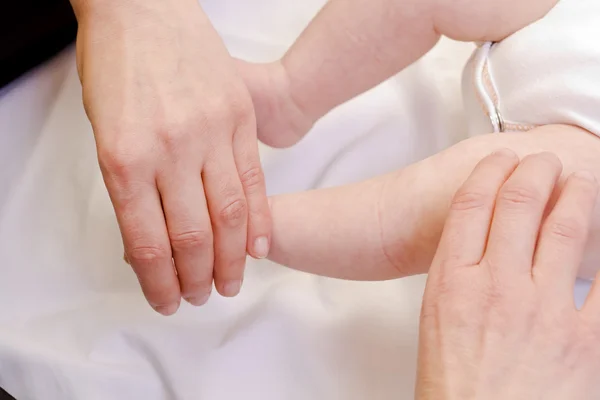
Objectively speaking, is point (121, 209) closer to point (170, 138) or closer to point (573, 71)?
point (170, 138)

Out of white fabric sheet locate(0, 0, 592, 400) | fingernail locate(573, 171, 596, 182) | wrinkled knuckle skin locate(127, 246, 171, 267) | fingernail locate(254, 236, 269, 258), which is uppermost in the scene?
fingernail locate(573, 171, 596, 182)

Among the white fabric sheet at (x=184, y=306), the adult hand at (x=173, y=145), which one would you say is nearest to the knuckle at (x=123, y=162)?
the adult hand at (x=173, y=145)

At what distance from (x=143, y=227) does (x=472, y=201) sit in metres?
0.26

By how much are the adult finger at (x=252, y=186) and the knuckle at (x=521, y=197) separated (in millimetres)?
203

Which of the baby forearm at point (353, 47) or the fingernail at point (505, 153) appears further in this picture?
the baby forearm at point (353, 47)

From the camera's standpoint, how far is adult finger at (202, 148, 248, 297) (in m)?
0.55

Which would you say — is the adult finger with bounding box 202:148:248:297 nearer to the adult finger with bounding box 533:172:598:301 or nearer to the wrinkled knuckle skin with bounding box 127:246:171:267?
the wrinkled knuckle skin with bounding box 127:246:171:267

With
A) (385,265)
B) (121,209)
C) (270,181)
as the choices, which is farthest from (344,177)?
(121,209)

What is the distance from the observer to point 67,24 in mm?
816

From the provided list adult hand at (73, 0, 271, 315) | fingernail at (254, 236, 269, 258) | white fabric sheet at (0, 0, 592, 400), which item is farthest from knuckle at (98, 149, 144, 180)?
white fabric sheet at (0, 0, 592, 400)

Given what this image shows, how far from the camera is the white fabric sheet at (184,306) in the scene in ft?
2.18

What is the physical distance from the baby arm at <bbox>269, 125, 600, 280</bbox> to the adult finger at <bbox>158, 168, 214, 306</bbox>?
8 cm

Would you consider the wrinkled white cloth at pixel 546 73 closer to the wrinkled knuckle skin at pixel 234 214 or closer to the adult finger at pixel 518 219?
the adult finger at pixel 518 219

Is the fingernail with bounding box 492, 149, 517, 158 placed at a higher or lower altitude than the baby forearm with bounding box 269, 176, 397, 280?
higher
